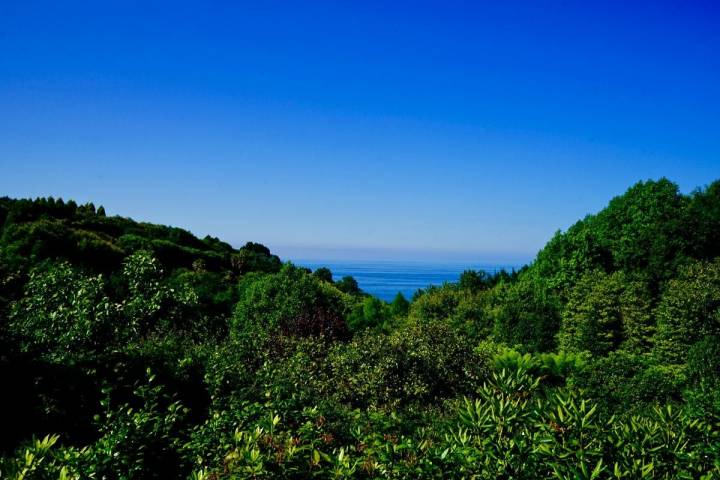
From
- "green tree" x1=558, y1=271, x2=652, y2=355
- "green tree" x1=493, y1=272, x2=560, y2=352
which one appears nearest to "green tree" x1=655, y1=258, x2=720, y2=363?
"green tree" x1=558, y1=271, x2=652, y2=355

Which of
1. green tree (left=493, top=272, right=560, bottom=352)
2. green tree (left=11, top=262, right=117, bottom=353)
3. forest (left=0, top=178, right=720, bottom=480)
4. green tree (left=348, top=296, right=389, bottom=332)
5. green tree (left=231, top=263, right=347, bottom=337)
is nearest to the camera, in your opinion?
forest (left=0, top=178, right=720, bottom=480)

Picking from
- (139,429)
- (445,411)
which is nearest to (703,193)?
(445,411)

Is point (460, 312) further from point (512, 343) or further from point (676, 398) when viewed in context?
point (676, 398)

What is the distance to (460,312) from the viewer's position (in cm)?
1838

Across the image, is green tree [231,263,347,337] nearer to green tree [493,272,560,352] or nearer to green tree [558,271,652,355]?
green tree [493,272,560,352]

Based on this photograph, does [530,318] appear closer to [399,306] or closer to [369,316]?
[399,306]

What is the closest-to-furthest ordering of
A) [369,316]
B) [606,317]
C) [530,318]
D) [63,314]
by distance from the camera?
1. [63,314]
2. [606,317]
3. [530,318]
4. [369,316]

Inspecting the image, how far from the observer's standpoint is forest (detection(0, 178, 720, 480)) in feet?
11.3

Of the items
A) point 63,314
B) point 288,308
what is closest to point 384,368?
point 63,314

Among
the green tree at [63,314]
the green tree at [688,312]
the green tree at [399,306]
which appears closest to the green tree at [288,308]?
the green tree at [399,306]

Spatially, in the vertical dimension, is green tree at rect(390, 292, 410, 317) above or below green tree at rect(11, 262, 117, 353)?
below

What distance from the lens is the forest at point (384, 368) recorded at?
3.46m

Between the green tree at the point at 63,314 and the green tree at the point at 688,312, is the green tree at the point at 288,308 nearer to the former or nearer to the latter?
the green tree at the point at 63,314

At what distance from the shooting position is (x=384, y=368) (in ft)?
30.8
